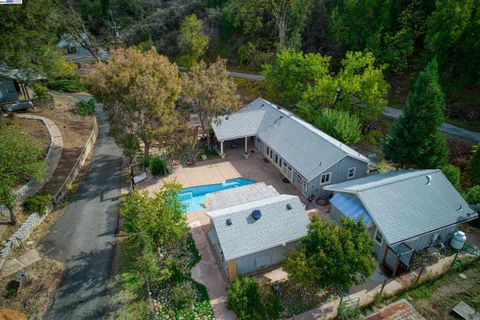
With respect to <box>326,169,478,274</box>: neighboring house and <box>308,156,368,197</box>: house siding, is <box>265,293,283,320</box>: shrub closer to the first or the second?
<box>326,169,478,274</box>: neighboring house

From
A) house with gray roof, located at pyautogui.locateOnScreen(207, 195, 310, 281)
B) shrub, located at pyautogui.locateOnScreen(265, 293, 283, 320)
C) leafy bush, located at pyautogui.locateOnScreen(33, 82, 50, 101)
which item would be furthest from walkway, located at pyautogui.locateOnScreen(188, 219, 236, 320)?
leafy bush, located at pyautogui.locateOnScreen(33, 82, 50, 101)

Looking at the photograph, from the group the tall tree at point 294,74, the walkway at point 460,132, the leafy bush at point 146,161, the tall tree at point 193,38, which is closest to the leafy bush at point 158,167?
the leafy bush at point 146,161

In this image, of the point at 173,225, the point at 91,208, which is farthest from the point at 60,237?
the point at 173,225

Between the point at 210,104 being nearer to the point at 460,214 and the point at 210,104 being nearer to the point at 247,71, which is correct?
the point at 460,214

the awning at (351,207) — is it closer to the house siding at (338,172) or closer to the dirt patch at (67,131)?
the house siding at (338,172)

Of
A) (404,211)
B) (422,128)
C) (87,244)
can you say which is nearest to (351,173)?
(422,128)

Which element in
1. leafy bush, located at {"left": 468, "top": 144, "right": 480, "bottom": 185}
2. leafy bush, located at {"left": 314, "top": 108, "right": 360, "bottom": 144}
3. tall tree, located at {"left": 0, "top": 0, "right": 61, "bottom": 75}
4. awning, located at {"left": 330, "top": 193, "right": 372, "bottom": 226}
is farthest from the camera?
leafy bush, located at {"left": 314, "top": 108, "right": 360, "bottom": 144}
